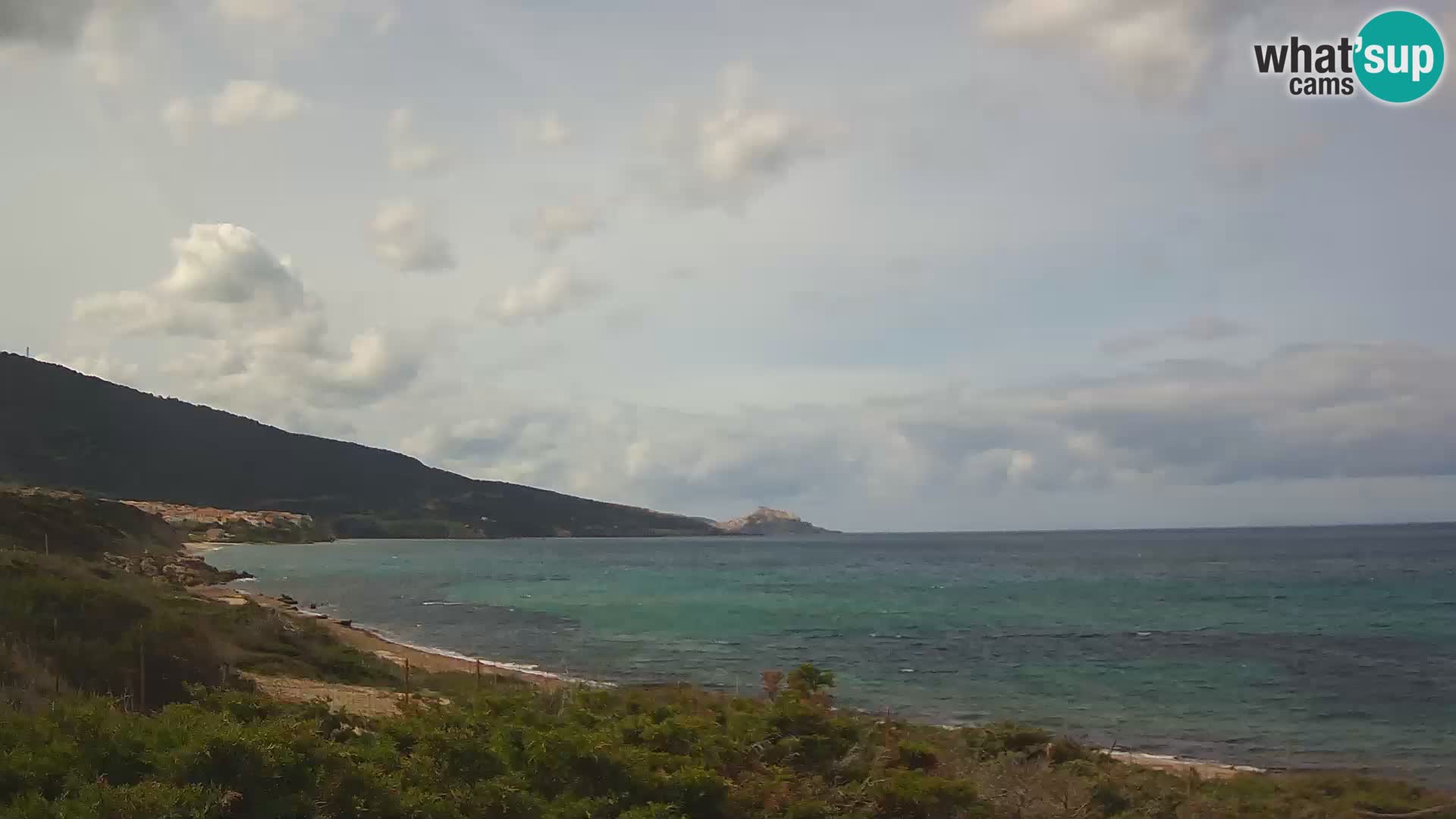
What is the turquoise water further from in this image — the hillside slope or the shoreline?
the hillside slope

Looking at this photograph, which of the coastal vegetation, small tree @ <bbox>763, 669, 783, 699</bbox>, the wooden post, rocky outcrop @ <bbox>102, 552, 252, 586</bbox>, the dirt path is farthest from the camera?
rocky outcrop @ <bbox>102, 552, 252, 586</bbox>

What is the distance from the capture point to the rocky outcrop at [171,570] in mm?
41531

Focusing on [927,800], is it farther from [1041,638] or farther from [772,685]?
[1041,638]

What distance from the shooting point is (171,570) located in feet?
163

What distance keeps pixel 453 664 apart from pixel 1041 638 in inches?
1008

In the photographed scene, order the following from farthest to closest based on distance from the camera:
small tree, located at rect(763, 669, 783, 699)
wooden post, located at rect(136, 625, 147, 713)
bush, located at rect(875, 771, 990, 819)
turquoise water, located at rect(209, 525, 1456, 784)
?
1. turquoise water, located at rect(209, 525, 1456, 784)
2. small tree, located at rect(763, 669, 783, 699)
3. wooden post, located at rect(136, 625, 147, 713)
4. bush, located at rect(875, 771, 990, 819)

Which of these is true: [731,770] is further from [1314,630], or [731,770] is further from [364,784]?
[1314,630]

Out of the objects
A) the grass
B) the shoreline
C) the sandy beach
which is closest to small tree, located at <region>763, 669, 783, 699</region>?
the grass

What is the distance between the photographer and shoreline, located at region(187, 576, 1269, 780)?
2017 cm

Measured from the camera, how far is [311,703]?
1197 centimetres

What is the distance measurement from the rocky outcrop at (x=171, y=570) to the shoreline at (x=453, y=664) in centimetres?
110

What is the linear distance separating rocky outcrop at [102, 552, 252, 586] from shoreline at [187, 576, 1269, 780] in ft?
3.62

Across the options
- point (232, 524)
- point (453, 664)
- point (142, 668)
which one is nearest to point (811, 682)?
point (142, 668)

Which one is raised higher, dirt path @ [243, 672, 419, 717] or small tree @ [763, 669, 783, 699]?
small tree @ [763, 669, 783, 699]
